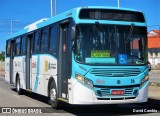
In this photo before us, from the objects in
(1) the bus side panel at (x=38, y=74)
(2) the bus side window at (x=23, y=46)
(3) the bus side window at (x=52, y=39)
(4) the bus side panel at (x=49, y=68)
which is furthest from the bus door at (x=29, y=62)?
(3) the bus side window at (x=52, y=39)

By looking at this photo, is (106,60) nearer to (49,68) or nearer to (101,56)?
(101,56)

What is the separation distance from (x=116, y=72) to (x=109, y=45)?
80 centimetres

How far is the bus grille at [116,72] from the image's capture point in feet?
36.6

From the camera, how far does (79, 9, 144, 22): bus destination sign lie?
11484 millimetres

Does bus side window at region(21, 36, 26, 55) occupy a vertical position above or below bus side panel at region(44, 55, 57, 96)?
above

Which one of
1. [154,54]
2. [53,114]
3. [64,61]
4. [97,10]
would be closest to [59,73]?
[64,61]

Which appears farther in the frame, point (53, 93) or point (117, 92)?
point (53, 93)

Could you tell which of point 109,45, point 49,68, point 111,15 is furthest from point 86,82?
point 49,68

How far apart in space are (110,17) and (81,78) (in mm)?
2050

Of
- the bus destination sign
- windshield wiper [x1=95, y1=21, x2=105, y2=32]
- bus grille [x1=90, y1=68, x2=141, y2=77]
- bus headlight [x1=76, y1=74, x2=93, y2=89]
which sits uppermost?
the bus destination sign

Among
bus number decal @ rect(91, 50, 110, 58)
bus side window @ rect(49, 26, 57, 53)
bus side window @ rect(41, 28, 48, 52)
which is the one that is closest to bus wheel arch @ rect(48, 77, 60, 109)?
bus side window @ rect(49, 26, 57, 53)

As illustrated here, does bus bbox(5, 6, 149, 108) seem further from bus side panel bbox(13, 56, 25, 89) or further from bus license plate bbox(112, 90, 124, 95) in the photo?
bus side panel bbox(13, 56, 25, 89)

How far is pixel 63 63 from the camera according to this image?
12.5 metres

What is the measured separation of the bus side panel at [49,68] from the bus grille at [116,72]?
2.32 meters
